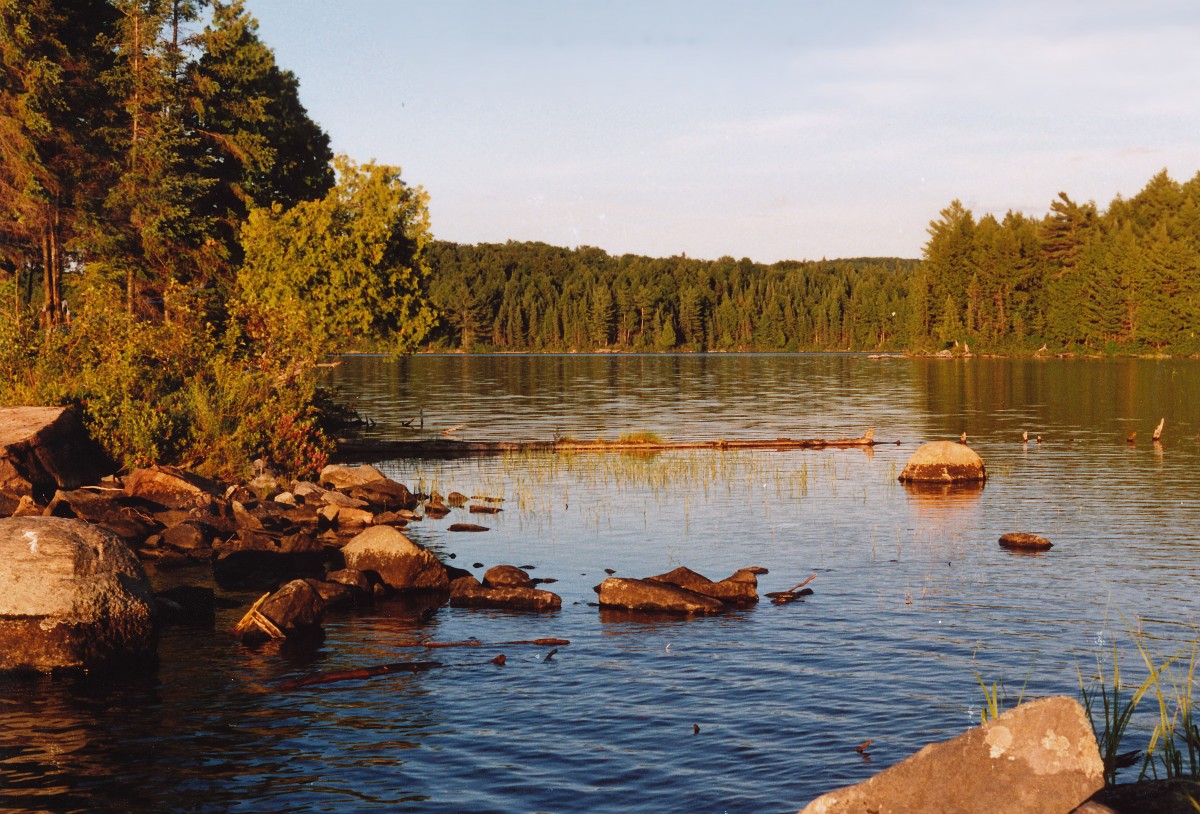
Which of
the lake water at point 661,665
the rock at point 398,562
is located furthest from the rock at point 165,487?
the rock at point 398,562

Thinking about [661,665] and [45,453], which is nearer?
→ [661,665]

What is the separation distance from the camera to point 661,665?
60.2 feet

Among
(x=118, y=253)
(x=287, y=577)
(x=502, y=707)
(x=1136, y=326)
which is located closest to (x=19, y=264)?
(x=118, y=253)

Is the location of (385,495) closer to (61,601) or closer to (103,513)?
(103,513)

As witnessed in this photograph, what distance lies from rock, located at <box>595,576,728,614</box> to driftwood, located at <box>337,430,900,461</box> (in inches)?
1080

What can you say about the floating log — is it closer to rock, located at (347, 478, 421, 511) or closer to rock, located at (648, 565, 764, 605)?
rock, located at (648, 565, 764, 605)

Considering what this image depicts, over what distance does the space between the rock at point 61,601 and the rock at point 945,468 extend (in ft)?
99.5

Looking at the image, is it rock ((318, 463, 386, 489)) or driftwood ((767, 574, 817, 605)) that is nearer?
driftwood ((767, 574, 817, 605))

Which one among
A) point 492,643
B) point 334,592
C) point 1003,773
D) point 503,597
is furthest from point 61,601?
point 1003,773

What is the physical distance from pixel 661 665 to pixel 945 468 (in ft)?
86.1

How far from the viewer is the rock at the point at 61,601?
17.7 meters

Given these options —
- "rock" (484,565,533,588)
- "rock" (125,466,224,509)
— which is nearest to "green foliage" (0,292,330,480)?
"rock" (125,466,224,509)

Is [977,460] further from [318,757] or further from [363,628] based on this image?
[318,757]

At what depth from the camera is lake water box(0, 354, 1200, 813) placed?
13.6m
